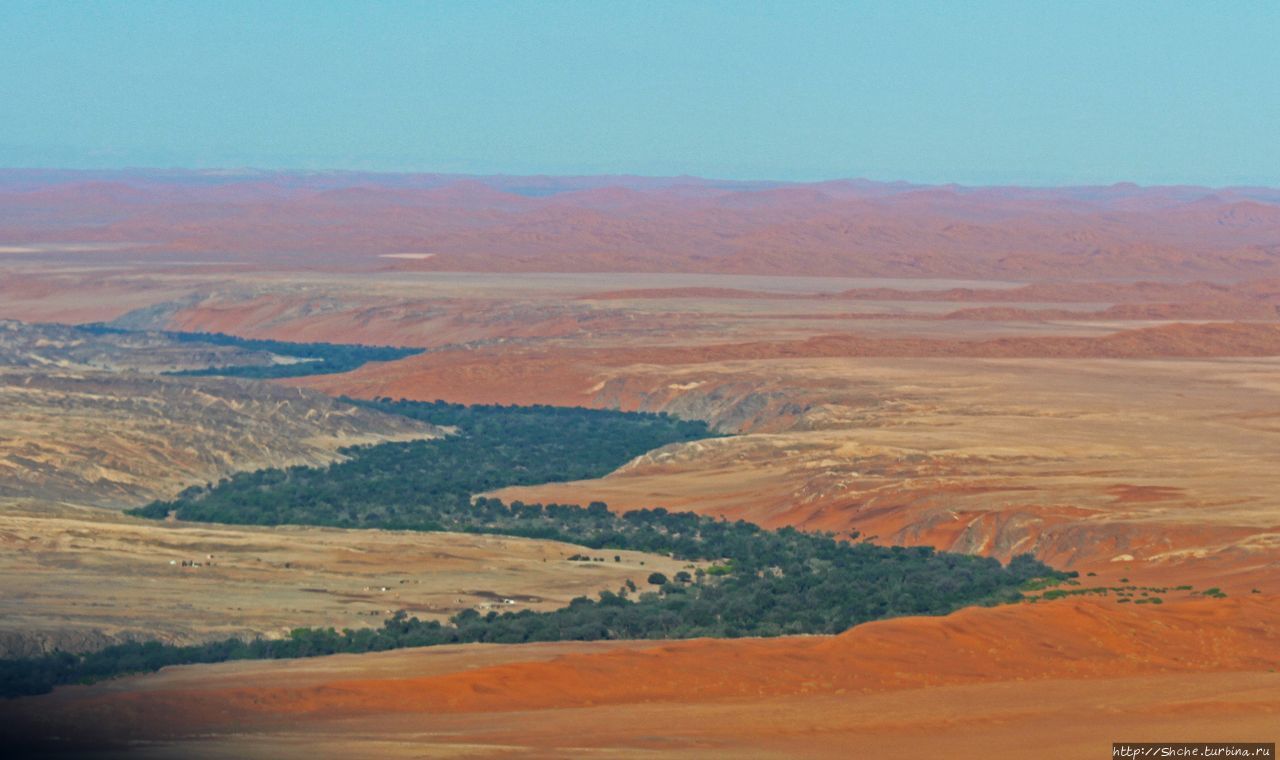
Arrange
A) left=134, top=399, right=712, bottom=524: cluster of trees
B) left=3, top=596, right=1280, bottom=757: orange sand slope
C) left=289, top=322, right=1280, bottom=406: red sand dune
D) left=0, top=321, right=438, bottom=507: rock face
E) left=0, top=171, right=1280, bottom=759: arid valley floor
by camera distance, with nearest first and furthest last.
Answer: left=3, top=596, right=1280, bottom=757: orange sand slope < left=0, top=171, right=1280, bottom=759: arid valley floor < left=134, top=399, right=712, bottom=524: cluster of trees < left=0, top=321, right=438, bottom=507: rock face < left=289, top=322, right=1280, bottom=406: red sand dune

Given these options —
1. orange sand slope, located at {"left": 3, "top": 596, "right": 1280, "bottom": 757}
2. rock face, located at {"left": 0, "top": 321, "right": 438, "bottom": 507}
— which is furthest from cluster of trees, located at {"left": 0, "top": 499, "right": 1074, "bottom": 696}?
rock face, located at {"left": 0, "top": 321, "right": 438, "bottom": 507}

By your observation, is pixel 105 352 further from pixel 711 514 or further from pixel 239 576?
pixel 239 576

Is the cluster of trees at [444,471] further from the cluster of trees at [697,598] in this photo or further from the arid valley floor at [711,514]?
the cluster of trees at [697,598]

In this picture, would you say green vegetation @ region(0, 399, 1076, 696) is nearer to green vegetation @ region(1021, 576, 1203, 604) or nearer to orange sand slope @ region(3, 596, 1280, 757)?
green vegetation @ region(1021, 576, 1203, 604)

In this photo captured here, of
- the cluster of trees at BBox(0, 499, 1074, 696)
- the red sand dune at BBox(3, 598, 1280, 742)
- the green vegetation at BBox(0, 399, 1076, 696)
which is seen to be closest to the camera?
the red sand dune at BBox(3, 598, 1280, 742)

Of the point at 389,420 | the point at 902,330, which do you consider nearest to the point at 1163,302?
the point at 902,330

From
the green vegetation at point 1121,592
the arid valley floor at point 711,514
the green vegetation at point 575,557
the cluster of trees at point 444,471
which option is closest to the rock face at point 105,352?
the arid valley floor at point 711,514
